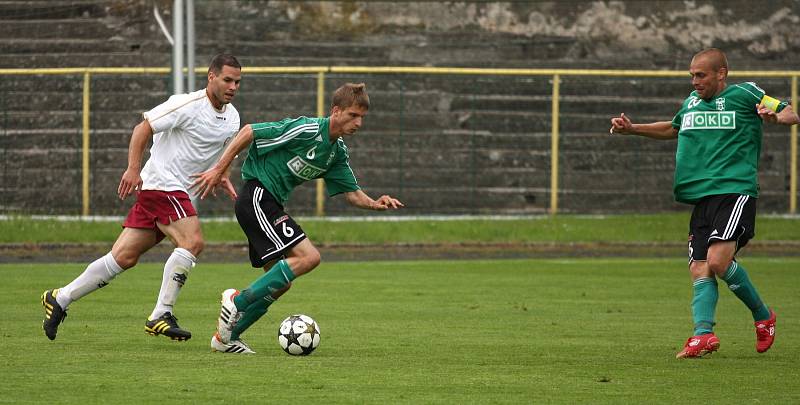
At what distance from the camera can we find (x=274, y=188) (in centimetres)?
930

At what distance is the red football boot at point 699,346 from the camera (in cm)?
895

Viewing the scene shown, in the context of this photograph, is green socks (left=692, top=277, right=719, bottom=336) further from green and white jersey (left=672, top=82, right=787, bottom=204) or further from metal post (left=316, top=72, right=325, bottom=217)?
metal post (left=316, top=72, right=325, bottom=217)

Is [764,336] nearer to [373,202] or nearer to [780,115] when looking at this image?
[780,115]

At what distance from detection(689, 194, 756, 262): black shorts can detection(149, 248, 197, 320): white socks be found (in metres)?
3.61

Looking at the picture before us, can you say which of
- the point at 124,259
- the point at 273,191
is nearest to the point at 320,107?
the point at 124,259

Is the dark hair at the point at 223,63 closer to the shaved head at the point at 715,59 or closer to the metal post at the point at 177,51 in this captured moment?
the shaved head at the point at 715,59

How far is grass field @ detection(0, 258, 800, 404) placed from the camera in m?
7.34

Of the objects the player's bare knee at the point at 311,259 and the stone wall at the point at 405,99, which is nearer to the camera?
the player's bare knee at the point at 311,259

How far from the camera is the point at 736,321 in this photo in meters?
11.8

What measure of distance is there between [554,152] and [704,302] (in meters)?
14.5

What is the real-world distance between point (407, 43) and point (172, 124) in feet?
53.6

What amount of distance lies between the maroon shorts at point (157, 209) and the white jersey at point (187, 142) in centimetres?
5

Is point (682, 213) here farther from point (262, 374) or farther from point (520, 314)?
point (262, 374)

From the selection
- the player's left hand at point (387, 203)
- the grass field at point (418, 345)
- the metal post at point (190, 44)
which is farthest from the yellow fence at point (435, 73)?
the player's left hand at point (387, 203)
